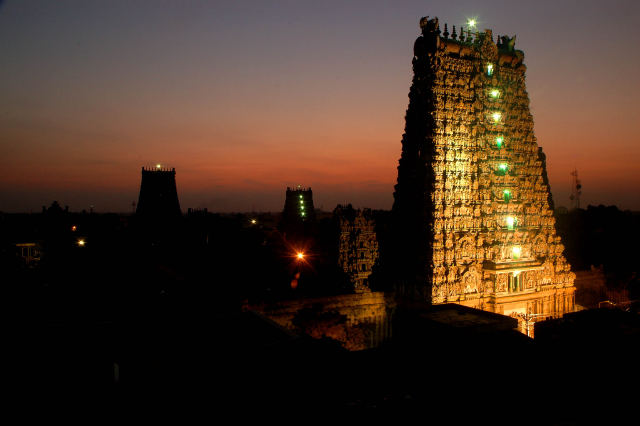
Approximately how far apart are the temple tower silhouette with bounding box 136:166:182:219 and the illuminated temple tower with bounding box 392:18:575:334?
26.1 meters

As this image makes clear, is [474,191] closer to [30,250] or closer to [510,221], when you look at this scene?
[510,221]

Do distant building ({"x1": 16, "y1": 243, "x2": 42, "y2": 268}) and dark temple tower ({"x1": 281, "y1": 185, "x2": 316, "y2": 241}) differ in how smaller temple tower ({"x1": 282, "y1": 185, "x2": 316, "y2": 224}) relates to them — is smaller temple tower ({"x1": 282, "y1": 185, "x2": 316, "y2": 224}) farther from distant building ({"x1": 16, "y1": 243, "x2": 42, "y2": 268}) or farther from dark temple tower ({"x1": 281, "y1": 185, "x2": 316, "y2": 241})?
distant building ({"x1": 16, "y1": 243, "x2": 42, "y2": 268})

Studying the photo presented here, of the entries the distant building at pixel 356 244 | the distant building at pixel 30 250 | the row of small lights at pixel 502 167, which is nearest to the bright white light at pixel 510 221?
the row of small lights at pixel 502 167

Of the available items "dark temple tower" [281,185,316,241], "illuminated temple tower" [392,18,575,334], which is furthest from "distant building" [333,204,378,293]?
"dark temple tower" [281,185,316,241]

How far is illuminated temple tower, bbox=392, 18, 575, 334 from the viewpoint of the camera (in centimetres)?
2183

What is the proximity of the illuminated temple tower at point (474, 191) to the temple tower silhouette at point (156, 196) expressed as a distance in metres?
26.1

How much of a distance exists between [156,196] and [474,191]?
1201 inches

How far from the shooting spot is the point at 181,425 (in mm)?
6621

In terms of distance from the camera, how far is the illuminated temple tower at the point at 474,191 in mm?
21828

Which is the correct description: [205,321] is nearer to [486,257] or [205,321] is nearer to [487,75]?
[486,257]

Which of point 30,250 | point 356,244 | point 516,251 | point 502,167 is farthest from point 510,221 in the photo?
point 30,250

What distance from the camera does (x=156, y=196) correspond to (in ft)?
142

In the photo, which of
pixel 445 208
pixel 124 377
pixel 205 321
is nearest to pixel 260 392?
pixel 124 377

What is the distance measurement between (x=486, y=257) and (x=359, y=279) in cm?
622
